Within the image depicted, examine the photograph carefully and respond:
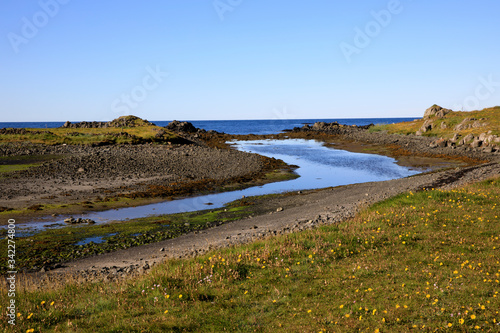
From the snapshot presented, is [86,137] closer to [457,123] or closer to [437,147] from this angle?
[437,147]

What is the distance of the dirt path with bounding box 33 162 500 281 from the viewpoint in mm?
15609

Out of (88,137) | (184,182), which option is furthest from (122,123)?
(184,182)

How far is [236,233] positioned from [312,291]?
10.2 m

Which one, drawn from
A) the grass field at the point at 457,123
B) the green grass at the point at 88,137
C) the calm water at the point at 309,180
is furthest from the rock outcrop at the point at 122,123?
the grass field at the point at 457,123

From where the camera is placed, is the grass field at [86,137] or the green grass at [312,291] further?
the grass field at [86,137]

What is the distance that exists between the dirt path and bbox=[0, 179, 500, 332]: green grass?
276cm

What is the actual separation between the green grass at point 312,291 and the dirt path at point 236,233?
2764 mm

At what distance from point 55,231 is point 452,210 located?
22566mm

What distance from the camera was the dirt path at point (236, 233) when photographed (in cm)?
1561

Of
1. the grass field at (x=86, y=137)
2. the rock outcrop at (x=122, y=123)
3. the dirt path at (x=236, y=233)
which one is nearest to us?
the dirt path at (x=236, y=233)

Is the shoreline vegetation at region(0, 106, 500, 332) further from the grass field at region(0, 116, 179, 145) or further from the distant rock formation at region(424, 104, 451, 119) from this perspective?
the distant rock formation at region(424, 104, 451, 119)

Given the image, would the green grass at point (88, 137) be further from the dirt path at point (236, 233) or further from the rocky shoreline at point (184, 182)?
the dirt path at point (236, 233)

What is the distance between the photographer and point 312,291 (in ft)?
34.3

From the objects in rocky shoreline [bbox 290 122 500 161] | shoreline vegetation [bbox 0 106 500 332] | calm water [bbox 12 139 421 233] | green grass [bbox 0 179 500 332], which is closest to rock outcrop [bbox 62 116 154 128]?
calm water [bbox 12 139 421 233]
